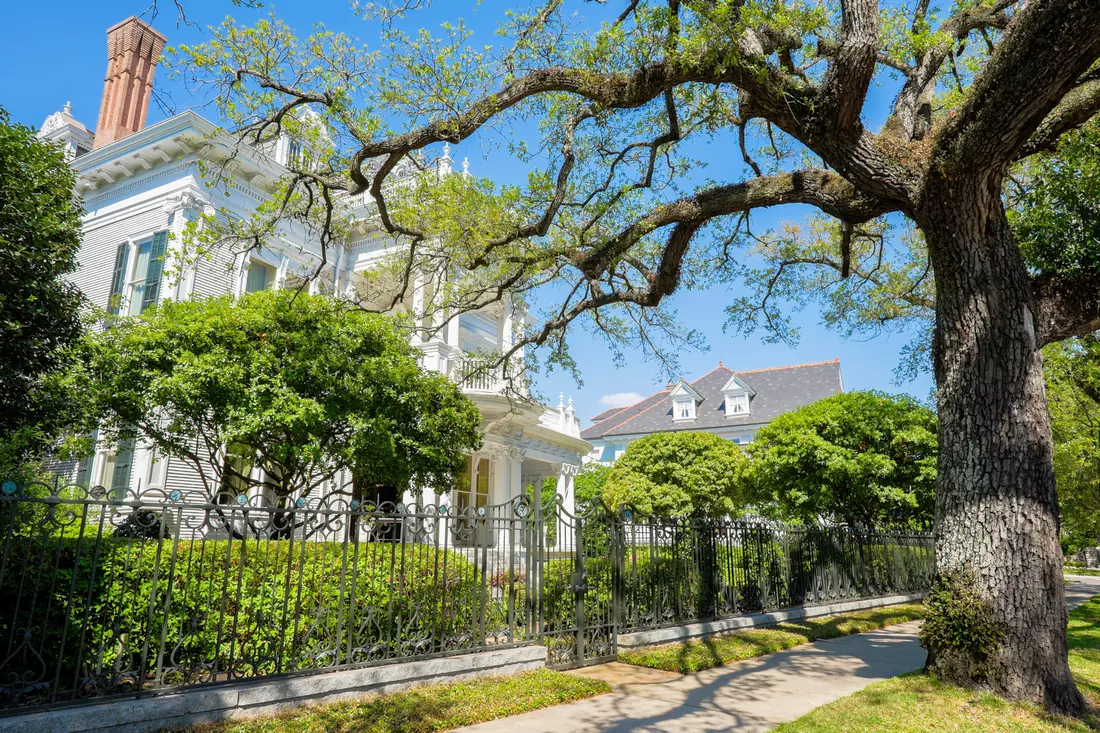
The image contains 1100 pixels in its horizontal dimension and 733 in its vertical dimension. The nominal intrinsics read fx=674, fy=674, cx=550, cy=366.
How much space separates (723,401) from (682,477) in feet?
70.3

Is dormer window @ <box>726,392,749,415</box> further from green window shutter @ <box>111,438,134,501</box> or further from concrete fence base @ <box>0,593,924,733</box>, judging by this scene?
concrete fence base @ <box>0,593,924,733</box>

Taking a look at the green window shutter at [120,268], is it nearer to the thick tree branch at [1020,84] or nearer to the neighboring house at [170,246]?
the neighboring house at [170,246]

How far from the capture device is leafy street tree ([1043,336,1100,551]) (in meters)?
15.4

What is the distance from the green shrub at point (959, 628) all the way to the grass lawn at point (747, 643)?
6.60ft

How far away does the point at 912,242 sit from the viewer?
16.1 metres

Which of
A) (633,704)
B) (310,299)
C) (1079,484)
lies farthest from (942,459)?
(1079,484)

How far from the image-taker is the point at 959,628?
21.2 feet

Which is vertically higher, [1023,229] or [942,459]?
[1023,229]

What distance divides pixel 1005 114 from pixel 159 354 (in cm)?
1157

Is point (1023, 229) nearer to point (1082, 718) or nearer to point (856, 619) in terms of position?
point (1082, 718)

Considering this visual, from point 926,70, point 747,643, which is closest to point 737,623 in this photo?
point 747,643

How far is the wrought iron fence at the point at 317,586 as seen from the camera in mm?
5141

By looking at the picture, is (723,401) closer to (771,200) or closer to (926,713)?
→ (771,200)

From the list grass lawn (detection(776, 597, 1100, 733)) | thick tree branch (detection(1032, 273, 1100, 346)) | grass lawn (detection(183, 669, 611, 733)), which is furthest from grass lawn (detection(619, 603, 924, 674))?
thick tree branch (detection(1032, 273, 1100, 346))
